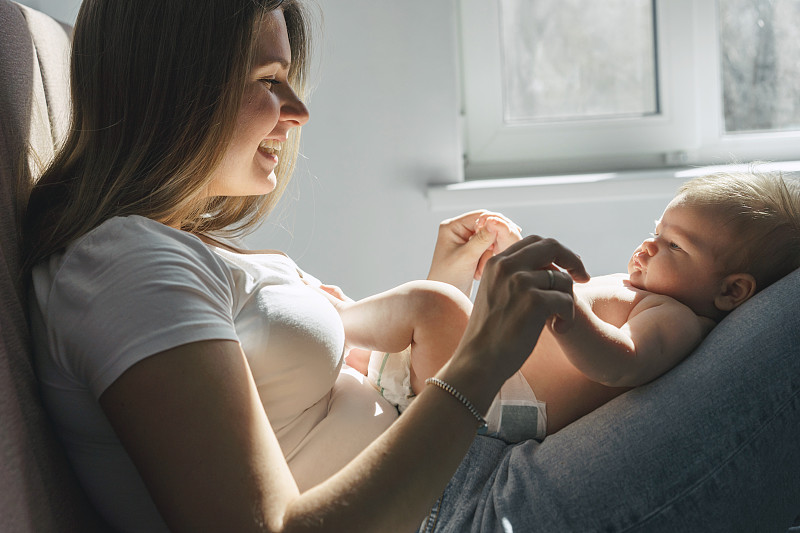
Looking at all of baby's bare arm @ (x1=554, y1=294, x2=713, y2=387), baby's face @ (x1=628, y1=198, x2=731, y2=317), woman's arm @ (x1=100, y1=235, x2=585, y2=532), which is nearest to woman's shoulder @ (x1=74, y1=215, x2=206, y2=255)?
woman's arm @ (x1=100, y1=235, x2=585, y2=532)

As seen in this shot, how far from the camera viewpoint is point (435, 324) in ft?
3.14

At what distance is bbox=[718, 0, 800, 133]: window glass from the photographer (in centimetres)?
201

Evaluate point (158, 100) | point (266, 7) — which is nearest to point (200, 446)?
point (158, 100)

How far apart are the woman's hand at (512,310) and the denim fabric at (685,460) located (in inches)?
6.2

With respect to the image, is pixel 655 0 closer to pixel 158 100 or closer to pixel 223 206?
pixel 223 206

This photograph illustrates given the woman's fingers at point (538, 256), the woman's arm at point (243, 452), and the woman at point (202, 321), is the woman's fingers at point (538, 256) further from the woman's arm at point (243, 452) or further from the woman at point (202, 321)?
the woman's arm at point (243, 452)

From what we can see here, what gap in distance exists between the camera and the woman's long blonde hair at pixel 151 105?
→ 86 centimetres

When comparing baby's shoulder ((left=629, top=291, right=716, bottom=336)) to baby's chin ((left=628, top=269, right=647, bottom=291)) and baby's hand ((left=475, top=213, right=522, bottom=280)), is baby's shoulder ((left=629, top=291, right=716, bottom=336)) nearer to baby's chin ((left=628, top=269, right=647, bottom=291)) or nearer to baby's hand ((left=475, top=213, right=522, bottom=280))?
baby's chin ((left=628, top=269, right=647, bottom=291))

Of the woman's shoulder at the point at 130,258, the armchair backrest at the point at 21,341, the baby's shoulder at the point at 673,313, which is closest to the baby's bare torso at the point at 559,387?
the baby's shoulder at the point at 673,313

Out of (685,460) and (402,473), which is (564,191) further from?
(402,473)

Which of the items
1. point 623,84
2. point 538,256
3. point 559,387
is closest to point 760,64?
point 623,84

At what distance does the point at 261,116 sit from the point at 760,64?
1.70m

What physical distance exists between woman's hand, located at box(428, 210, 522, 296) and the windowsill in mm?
579

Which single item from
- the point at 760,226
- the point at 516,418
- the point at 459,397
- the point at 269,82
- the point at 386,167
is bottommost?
the point at 516,418
